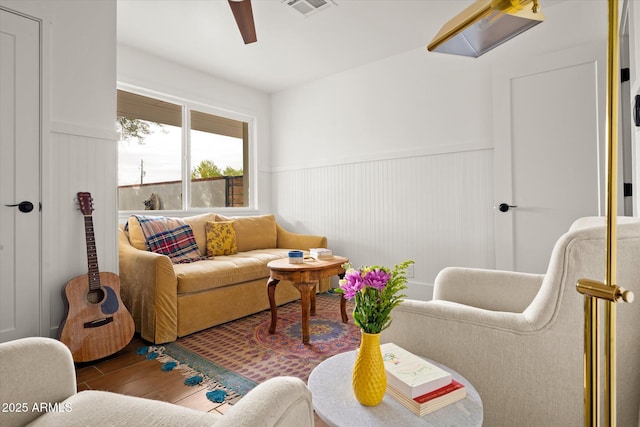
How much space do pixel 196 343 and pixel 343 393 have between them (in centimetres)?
180

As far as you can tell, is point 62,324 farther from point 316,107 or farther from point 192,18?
point 316,107

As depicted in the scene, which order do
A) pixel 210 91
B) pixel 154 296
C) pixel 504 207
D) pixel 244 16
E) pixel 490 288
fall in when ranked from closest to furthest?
1. pixel 490 288
2. pixel 244 16
3. pixel 154 296
4. pixel 504 207
5. pixel 210 91

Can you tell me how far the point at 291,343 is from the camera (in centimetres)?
235

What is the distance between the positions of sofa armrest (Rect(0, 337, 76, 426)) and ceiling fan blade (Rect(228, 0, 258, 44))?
161cm

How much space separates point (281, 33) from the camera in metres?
3.08

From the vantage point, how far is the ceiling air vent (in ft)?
8.54

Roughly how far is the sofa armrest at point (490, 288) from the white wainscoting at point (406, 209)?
143cm

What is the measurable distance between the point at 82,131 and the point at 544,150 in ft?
11.3

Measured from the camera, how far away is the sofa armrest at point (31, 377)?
80 centimetres

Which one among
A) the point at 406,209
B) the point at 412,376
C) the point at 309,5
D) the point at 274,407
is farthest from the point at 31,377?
the point at 406,209

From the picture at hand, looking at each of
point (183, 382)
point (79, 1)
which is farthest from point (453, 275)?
point (79, 1)

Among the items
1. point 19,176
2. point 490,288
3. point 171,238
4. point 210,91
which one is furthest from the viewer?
point 210,91

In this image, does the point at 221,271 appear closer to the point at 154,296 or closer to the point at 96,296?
the point at 154,296

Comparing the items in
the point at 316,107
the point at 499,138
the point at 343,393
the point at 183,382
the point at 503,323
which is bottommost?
the point at 183,382
